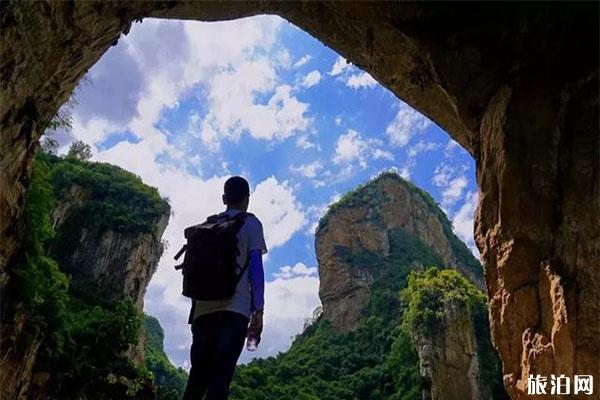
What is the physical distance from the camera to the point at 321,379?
44406 millimetres

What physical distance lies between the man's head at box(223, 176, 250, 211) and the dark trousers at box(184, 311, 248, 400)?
3.01 feet

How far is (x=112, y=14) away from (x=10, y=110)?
158 cm

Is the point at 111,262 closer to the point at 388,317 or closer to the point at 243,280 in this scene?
the point at 388,317

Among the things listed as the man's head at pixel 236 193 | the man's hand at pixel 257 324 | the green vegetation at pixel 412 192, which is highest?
the green vegetation at pixel 412 192

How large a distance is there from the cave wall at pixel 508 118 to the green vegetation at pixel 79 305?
4.15m

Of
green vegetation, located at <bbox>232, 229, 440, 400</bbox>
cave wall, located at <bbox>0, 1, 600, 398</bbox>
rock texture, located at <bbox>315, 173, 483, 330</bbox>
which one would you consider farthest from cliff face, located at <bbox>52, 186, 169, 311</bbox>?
cave wall, located at <bbox>0, 1, 600, 398</bbox>

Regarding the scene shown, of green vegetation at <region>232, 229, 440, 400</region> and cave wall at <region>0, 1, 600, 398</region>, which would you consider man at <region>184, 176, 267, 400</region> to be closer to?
cave wall at <region>0, 1, 600, 398</region>

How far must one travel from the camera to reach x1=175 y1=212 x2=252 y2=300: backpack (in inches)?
150

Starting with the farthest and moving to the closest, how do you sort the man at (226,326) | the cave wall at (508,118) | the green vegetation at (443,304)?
the green vegetation at (443,304) < the cave wall at (508,118) < the man at (226,326)

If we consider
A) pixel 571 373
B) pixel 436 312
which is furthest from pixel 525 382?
pixel 436 312

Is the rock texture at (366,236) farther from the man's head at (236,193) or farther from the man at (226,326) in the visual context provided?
the man at (226,326)

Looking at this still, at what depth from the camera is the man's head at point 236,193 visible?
4.43 metres

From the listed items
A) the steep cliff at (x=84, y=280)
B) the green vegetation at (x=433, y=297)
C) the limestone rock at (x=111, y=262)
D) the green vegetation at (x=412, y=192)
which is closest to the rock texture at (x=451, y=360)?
the green vegetation at (x=433, y=297)

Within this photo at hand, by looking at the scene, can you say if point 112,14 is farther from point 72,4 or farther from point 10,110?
point 10,110
